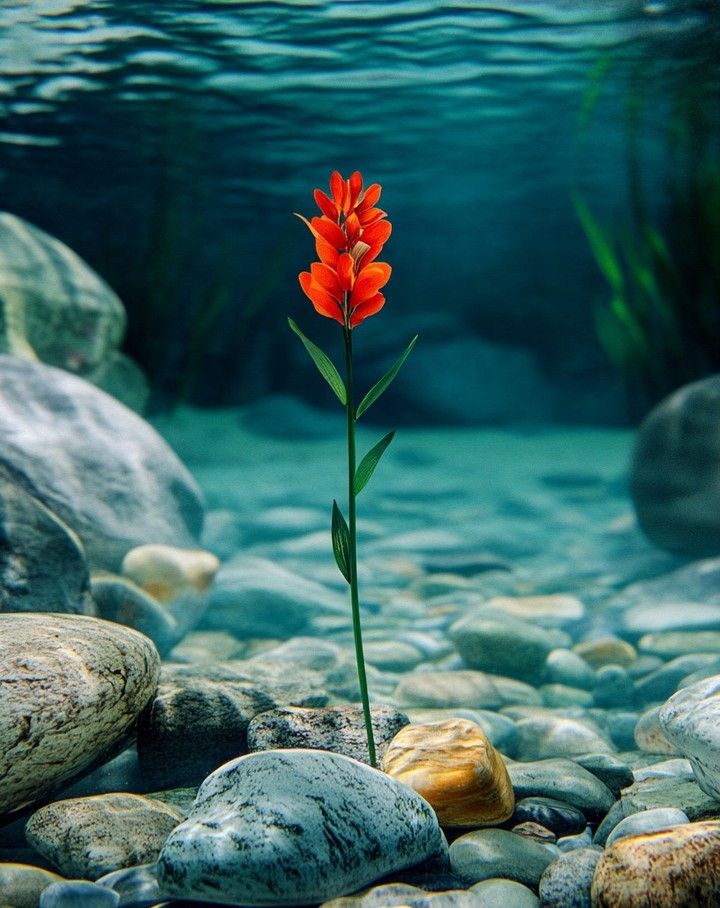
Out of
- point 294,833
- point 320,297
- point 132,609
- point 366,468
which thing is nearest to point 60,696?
point 294,833

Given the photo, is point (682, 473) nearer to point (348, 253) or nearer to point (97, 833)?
point (348, 253)

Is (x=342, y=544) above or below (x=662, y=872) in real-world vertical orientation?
above

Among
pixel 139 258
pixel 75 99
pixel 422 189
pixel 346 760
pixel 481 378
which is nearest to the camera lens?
pixel 346 760

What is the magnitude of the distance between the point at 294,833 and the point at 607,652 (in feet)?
10.7

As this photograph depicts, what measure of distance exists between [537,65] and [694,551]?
18.6 ft

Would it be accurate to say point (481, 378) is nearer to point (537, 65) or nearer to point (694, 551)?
point (537, 65)

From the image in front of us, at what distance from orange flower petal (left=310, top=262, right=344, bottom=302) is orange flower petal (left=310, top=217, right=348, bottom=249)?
0.08 meters

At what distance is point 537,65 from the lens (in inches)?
348

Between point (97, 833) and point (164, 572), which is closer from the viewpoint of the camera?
point (97, 833)

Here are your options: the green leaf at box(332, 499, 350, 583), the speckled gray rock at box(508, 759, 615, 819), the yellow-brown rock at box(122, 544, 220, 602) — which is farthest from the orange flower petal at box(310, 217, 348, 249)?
the yellow-brown rock at box(122, 544, 220, 602)

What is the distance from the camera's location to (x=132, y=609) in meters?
4.41

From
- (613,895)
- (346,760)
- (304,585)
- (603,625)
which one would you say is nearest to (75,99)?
(304,585)

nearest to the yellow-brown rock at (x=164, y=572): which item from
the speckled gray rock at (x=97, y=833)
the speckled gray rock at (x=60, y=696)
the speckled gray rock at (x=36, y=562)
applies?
the speckled gray rock at (x=36, y=562)

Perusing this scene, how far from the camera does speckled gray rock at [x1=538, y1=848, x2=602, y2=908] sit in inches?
81.4
